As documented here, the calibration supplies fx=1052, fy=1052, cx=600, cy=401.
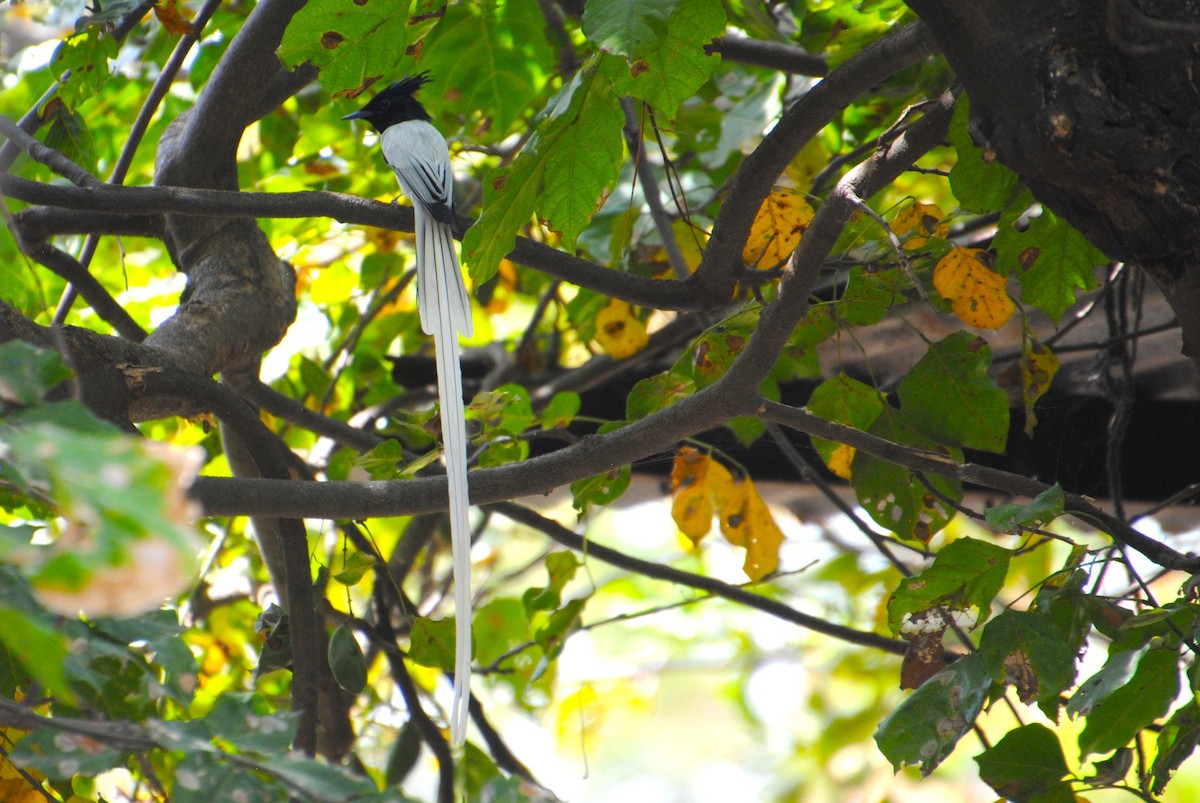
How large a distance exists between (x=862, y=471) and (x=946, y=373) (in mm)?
169

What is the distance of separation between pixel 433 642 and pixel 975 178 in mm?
933

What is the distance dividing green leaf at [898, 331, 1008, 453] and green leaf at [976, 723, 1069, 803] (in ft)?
1.26

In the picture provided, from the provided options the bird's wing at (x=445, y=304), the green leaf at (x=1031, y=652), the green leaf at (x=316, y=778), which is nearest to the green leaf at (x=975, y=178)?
the green leaf at (x=1031, y=652)

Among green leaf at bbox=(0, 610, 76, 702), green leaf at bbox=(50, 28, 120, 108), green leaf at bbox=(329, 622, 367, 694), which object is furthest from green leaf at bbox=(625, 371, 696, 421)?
green leaf at bbox=(0, 610, 76, 702)

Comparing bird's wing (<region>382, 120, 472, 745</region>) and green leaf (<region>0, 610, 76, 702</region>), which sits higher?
bird's wing (<region>382, 120, 472, 745</region>)

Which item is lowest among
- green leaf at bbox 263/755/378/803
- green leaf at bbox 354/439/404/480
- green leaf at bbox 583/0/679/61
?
green leaf at bbox 263/755/378/803

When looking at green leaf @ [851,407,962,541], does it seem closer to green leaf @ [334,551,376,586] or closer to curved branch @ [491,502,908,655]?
curved branch @ [491,502,908,655]

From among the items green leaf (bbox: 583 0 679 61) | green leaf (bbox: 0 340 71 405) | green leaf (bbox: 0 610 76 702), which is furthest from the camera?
green leaf (bbox: 583 0 679 61)

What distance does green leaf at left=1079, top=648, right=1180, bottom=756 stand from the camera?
965 mm

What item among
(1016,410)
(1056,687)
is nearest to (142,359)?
(1056,687)

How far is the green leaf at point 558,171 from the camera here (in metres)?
Answer: 1.09

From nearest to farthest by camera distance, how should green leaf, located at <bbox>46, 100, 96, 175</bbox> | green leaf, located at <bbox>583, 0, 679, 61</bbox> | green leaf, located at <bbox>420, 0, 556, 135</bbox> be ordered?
1. green leaf, located at <bbox>583, 0, 679, 61</bbox>
2. green leaf, located at <bbox>46, 100, 96, 175</bbox>
3. green leaf, located at <bbox>420, 0, 556, 135</bbox>

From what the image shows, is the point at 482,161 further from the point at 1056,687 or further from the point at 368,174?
the point at 1056,687

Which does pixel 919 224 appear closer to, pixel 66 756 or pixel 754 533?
pixel 754 533
